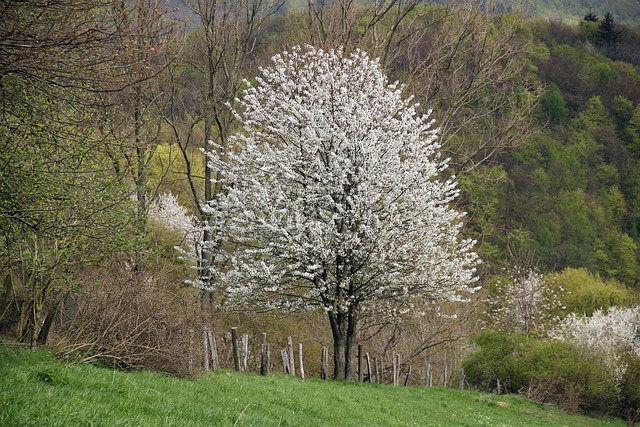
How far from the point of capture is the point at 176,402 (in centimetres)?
717

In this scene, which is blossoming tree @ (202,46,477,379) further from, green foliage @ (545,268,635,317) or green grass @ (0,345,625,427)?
green foliage @ (545,268,635,317)

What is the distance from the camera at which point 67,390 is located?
6320 millimetres

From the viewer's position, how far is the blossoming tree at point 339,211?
52.0ft

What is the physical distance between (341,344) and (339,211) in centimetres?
414

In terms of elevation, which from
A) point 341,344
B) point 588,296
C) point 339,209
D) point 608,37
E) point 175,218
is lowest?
point 341,344

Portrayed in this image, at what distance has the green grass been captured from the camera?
213 inches

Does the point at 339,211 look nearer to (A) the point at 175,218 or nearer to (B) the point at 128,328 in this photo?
(B) the point at 128,328

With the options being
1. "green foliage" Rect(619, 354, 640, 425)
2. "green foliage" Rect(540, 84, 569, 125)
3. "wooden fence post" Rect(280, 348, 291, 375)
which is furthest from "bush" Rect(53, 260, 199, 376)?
"green foliage" Rect(540, 84, 569, 125)

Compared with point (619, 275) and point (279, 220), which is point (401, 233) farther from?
point (619, 275)

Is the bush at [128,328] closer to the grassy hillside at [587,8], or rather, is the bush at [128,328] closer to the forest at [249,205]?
the forest at [249,205]

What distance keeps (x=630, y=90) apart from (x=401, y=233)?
87.0 m

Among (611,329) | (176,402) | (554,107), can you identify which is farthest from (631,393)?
(554,107)

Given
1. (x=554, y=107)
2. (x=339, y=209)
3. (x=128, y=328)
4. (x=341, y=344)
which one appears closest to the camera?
(x=128, y=328)

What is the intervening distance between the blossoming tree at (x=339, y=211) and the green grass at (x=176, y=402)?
297 cm
